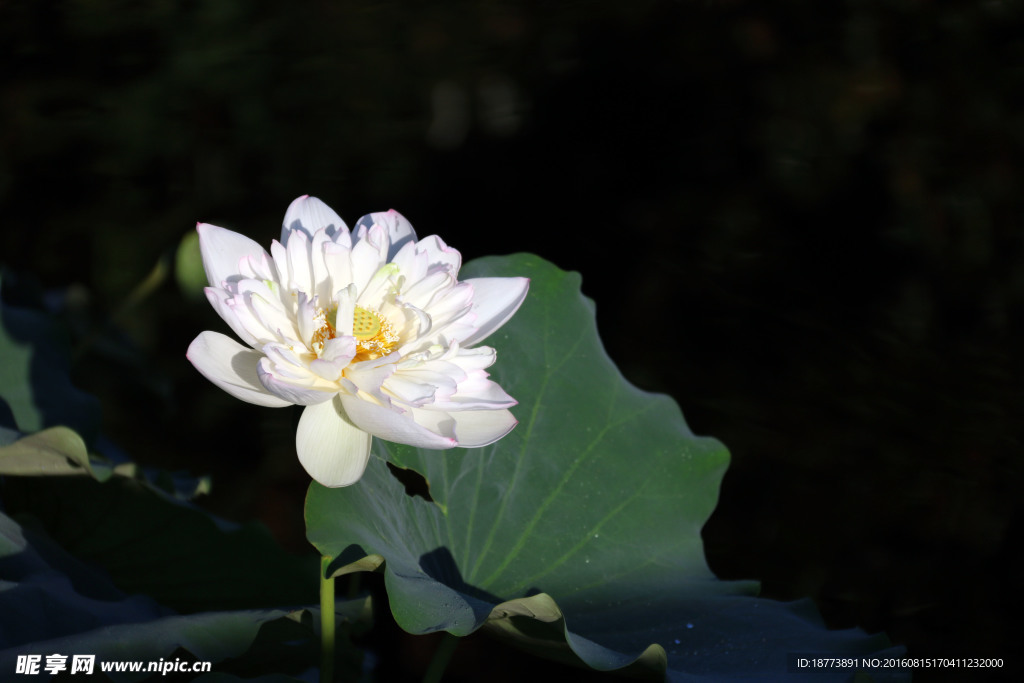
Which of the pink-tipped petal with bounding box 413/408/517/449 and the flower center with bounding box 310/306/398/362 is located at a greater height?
the flower center with bounding box 310/306/398/362

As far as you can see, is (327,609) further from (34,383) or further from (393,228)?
(34,383)

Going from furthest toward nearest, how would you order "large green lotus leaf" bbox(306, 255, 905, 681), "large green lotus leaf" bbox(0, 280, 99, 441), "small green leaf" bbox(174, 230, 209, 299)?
"small green leaf" bbox(174, 230, 209, 299), "large green lotus leaf" bbox(0, 280, 99, 441), "large green lotus leaf" bbox(306, 255, 905, 681)

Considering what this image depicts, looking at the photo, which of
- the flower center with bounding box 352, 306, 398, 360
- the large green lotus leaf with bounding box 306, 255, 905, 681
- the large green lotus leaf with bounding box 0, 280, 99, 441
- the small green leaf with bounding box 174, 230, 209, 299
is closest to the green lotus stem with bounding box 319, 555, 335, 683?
the large green lotus leaf with bounding box 306, 255, 905, 681

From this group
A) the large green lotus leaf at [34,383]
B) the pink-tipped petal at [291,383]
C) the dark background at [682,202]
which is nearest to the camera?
the pink-tipped petal at [291,383]

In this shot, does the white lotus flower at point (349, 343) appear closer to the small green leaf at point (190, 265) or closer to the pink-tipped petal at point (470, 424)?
the pink-tipped petal at point (470, 424)

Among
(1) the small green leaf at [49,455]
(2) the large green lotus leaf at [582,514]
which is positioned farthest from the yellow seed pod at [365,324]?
(1) the small green leaf at [49,455]

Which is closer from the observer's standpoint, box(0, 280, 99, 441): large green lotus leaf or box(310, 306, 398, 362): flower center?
box(310, 306, 398, 362): flower center

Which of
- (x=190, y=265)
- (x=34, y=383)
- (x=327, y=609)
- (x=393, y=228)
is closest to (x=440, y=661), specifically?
(x=327, y=609)

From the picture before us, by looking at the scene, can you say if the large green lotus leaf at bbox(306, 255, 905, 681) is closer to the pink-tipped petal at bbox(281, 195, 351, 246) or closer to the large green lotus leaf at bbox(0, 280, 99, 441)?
the pink-tipped petal at bbox(281, 195, 351, 246)

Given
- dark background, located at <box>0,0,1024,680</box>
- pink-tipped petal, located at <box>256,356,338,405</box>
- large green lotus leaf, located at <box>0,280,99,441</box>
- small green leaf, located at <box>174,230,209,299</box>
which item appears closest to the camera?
pink-tipped petal, located at <box>256,356,338,405</box>
